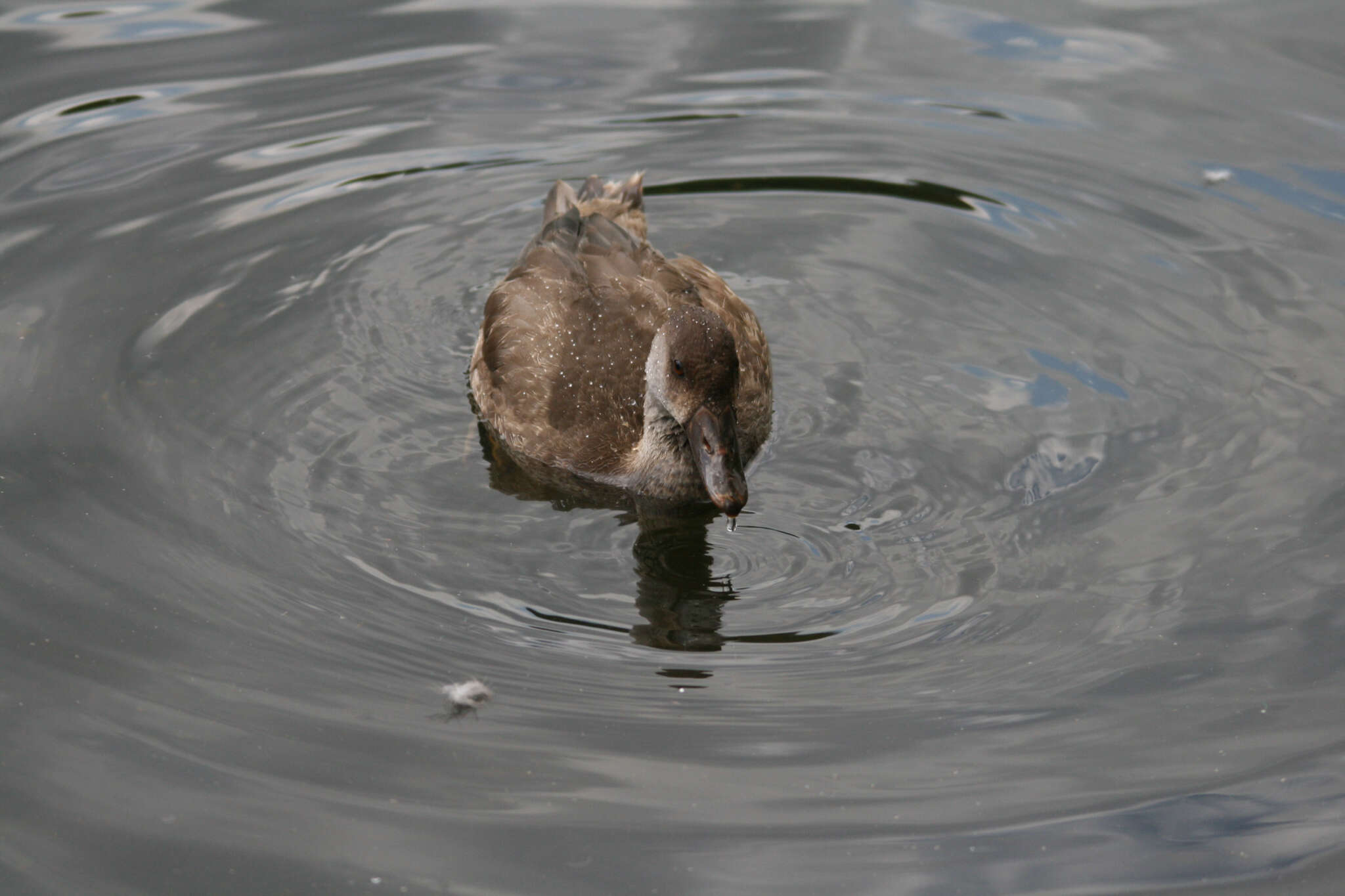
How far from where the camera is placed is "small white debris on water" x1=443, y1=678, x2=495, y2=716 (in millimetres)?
5207

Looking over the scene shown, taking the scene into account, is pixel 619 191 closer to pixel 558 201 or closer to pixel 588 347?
pixel 558 201

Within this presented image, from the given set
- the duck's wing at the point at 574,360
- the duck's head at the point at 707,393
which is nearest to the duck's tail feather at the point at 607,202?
the duck's wing at the point at 574,360

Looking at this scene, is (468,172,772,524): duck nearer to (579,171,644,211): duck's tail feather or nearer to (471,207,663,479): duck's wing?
(471,207,663,479): duck's wing

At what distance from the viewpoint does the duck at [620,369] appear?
645 cm

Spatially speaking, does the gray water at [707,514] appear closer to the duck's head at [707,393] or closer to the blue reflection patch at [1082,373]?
the blue reflection patch at [1082,373]

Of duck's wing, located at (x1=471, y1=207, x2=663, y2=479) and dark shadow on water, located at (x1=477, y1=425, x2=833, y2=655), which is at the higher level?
duck's wing, located at (x1=471, y1=207, x2=663, y2=479)

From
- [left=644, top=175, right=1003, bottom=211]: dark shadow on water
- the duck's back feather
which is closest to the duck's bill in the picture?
the duck's back feather

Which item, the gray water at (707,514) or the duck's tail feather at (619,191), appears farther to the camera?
the duck's tail feather at (619,191)

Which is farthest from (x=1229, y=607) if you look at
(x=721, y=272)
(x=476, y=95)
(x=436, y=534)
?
(x=476, y=95)

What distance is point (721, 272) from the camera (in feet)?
27.9

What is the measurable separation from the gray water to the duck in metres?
0.22

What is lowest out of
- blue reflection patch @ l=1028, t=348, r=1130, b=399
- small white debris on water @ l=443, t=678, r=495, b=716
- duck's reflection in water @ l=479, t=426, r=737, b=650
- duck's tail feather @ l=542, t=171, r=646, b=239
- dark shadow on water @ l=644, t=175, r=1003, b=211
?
duck's reflection in water @ l=479, t=426, r=737, b=650

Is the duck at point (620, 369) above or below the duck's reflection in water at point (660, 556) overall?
above

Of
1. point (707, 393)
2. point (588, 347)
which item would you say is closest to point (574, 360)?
point (588, 347)
